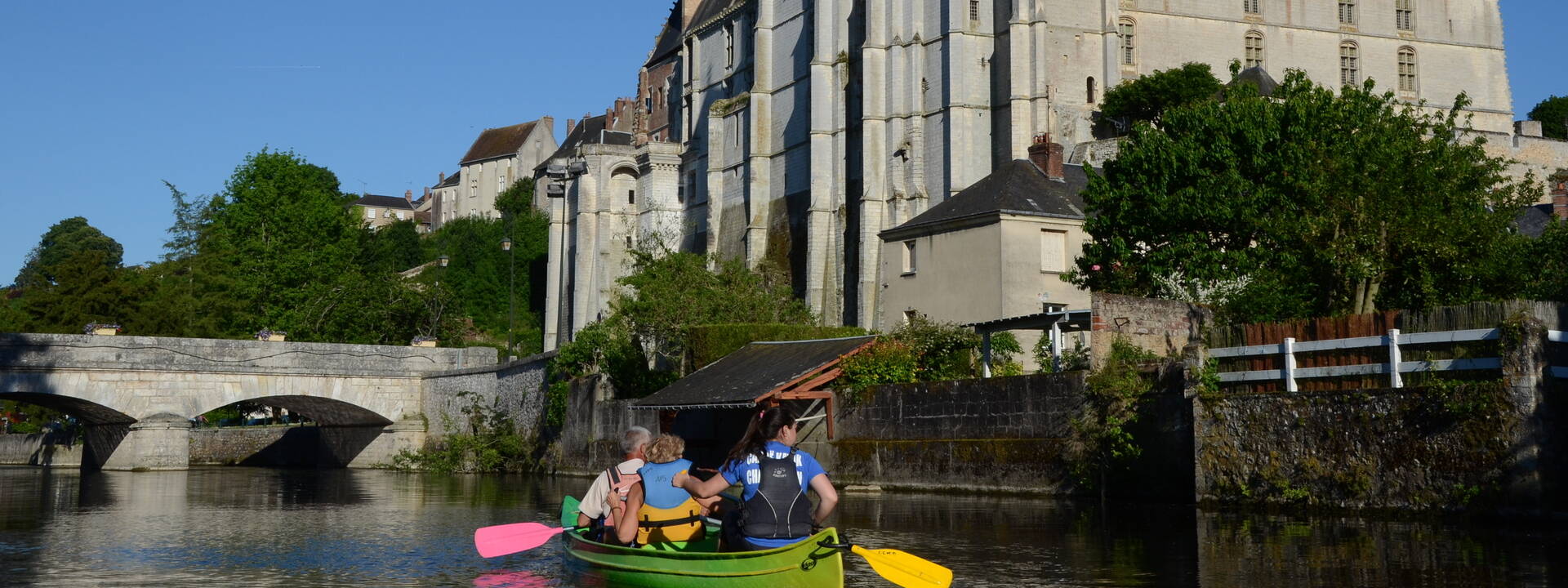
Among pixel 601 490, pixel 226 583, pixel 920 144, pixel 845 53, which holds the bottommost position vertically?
pixel 226 583

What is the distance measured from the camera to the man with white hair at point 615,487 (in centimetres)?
1208

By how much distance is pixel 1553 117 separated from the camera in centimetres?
7931

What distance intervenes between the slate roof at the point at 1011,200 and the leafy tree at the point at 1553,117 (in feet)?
163

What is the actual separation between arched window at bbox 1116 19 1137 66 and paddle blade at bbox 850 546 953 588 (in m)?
56.1

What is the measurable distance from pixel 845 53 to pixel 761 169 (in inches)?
362

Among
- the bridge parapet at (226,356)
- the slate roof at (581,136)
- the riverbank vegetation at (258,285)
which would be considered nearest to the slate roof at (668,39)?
the slate roof at (581,136)

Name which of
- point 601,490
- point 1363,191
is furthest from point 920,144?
point 601,490

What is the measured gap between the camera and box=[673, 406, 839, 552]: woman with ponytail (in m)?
10.4

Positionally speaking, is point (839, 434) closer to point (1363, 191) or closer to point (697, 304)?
point (1363, 191)

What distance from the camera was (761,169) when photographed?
7356 cm

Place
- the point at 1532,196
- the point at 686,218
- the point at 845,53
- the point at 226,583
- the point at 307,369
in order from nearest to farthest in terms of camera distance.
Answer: the point at 226,583, the point at 1532,196, the point at 307,369, the point at 845,53, the point at 686,218

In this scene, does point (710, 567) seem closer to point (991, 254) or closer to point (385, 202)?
point (991, 254)

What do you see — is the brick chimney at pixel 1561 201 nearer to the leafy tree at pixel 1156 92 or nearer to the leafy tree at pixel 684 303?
the leafy tree at pixel 1156 92

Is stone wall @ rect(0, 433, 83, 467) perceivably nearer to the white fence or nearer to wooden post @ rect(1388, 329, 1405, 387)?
the white fence
